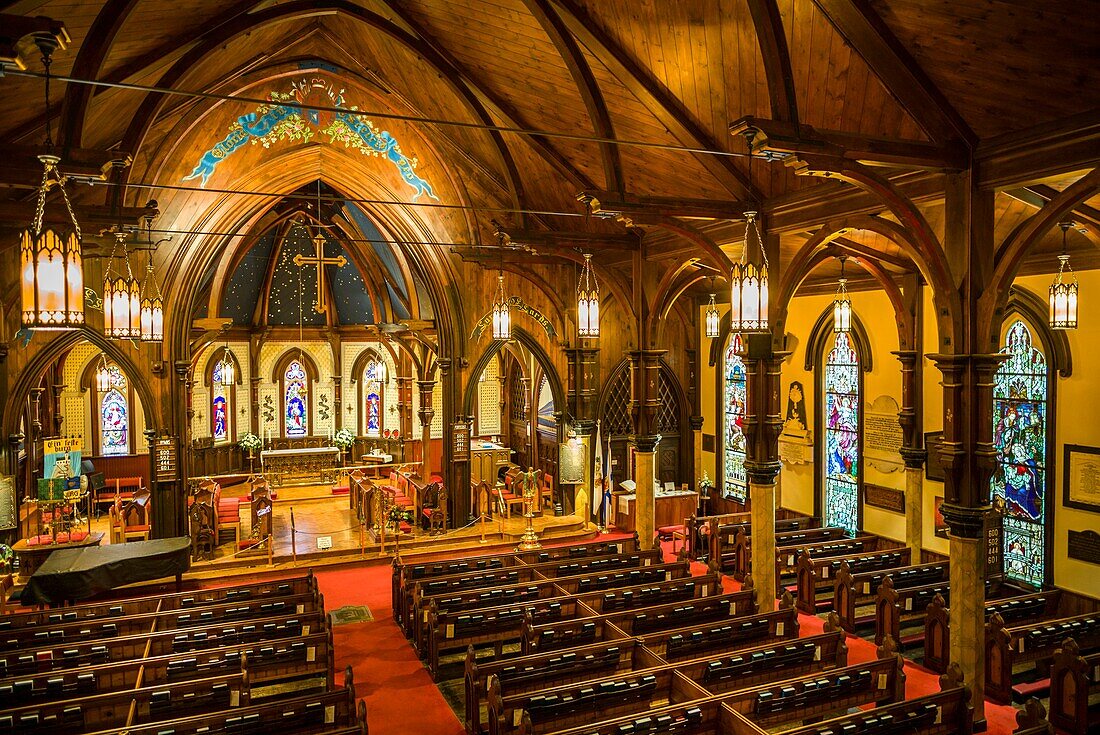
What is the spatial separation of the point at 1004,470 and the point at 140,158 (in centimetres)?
1653

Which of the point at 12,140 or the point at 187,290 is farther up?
the point at 12,140

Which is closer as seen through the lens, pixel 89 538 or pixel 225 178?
pixel 89 538

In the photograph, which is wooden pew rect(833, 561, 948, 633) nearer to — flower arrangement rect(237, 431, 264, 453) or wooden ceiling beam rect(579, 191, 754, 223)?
wooden ceiling beam rect(579, 191, 754, 223)

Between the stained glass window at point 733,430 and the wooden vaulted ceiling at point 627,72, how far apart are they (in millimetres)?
5037

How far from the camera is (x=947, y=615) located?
9375 mm

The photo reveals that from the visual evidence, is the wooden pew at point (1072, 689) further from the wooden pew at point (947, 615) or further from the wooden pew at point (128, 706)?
the wooden pew at point (128, 706)

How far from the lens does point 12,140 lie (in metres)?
9.51

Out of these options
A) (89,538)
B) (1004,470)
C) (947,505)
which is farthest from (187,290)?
(1004,470)

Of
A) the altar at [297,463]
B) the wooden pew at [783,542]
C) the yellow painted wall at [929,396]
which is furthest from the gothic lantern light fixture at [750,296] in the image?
the altar at [297,463]

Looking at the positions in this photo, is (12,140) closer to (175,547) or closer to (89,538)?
(175,547)

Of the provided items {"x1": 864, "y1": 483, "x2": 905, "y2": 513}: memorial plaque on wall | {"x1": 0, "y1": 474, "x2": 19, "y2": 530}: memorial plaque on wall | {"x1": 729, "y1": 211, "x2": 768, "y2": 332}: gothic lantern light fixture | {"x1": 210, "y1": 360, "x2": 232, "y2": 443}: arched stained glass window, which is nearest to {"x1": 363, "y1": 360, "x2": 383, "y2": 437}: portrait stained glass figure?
{"x1": 210, "y1": 360, "x2": 232, "y2": 443}: arched stained glass window

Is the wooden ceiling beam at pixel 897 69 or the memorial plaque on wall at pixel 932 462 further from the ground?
the wooden ceiling beam at pixel 897 69

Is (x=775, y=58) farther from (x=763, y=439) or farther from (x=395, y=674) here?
(x=395, y=674)

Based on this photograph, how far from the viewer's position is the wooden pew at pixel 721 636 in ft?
27.2
